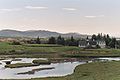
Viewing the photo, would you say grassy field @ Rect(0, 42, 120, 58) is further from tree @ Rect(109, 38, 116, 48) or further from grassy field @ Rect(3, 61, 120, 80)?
grassy field @ Rect(3, 61, 120, 80)

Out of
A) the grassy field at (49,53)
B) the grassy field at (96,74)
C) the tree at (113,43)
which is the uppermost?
the tree at (113,43)

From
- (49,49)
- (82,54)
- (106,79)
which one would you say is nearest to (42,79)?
(106,79)

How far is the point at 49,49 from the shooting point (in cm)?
14575

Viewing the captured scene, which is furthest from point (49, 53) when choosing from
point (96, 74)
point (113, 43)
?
point (96, 74)

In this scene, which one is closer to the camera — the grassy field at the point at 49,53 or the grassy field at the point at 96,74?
the grassy field at the point at 96,74

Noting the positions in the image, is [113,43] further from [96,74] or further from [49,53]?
[96,74]

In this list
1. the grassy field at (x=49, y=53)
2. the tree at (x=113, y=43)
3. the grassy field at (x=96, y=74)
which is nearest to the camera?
the grassy field at (x=96, y=74)

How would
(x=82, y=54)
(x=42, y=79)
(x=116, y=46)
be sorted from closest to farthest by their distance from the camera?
(x=42, y=79), (x=82, y=54), (x=116, y=46)

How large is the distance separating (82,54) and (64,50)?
16781mm

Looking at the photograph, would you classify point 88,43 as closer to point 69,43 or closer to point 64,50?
point 69,43

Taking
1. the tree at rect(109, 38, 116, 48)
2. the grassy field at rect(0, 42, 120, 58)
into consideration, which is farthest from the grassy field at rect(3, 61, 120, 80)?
the tree at rect(109, 38, 116, 48)

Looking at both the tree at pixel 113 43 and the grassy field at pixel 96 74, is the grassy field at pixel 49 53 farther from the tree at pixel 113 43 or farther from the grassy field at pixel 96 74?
the grassy field at pixel 96 74

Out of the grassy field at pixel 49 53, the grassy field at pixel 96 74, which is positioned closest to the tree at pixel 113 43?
the grassy field at pixel 49 53

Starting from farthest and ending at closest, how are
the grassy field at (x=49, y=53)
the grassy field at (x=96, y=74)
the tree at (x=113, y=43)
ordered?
the tree at (x=113, y=43)
the grassy field at (x=49, y=53)
the grassy field at (x=96, y=74)
